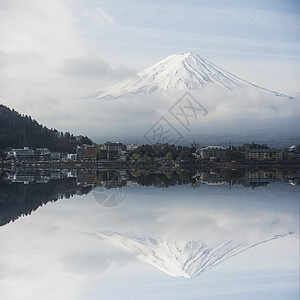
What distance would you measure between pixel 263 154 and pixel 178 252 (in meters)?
41.7

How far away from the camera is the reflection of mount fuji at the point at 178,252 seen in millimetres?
5164

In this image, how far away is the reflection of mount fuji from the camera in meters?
5.16

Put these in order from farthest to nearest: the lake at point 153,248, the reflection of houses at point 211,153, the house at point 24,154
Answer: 1. the reflection of houses at point 211,153
2. the house at point 24,154
3. the lake at point 153,248

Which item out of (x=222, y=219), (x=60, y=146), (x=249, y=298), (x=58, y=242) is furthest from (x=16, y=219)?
(x=60, y=146)

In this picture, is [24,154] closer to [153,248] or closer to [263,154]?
[263,154]

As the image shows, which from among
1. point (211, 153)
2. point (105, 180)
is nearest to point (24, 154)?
point (211, 153)

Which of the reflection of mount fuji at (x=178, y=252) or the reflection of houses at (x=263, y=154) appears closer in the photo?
the reflection of mount fuji at (x=178, y=252)

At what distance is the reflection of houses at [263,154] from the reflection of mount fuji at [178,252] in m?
38.4

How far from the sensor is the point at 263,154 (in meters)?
46.3

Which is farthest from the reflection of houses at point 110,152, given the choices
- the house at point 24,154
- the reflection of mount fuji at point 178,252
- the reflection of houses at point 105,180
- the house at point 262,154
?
the reflection of mount fuji at point 178,252

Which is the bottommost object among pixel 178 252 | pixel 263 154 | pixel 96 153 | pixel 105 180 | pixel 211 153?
pixel 178 252

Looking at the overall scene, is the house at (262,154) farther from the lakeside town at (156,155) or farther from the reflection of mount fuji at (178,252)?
the reflection of mount fuji at (178,252)

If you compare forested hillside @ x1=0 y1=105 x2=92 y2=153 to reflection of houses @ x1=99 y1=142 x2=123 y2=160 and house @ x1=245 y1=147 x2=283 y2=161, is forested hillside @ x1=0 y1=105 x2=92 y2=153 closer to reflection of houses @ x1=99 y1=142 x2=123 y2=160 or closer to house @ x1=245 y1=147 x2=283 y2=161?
reflection of houses @ x1=99 y1=142 x2=123 y2=160

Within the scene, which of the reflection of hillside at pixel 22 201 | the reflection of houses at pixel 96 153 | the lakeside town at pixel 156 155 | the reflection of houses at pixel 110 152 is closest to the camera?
the reflection of hillside at pixel 22 201
